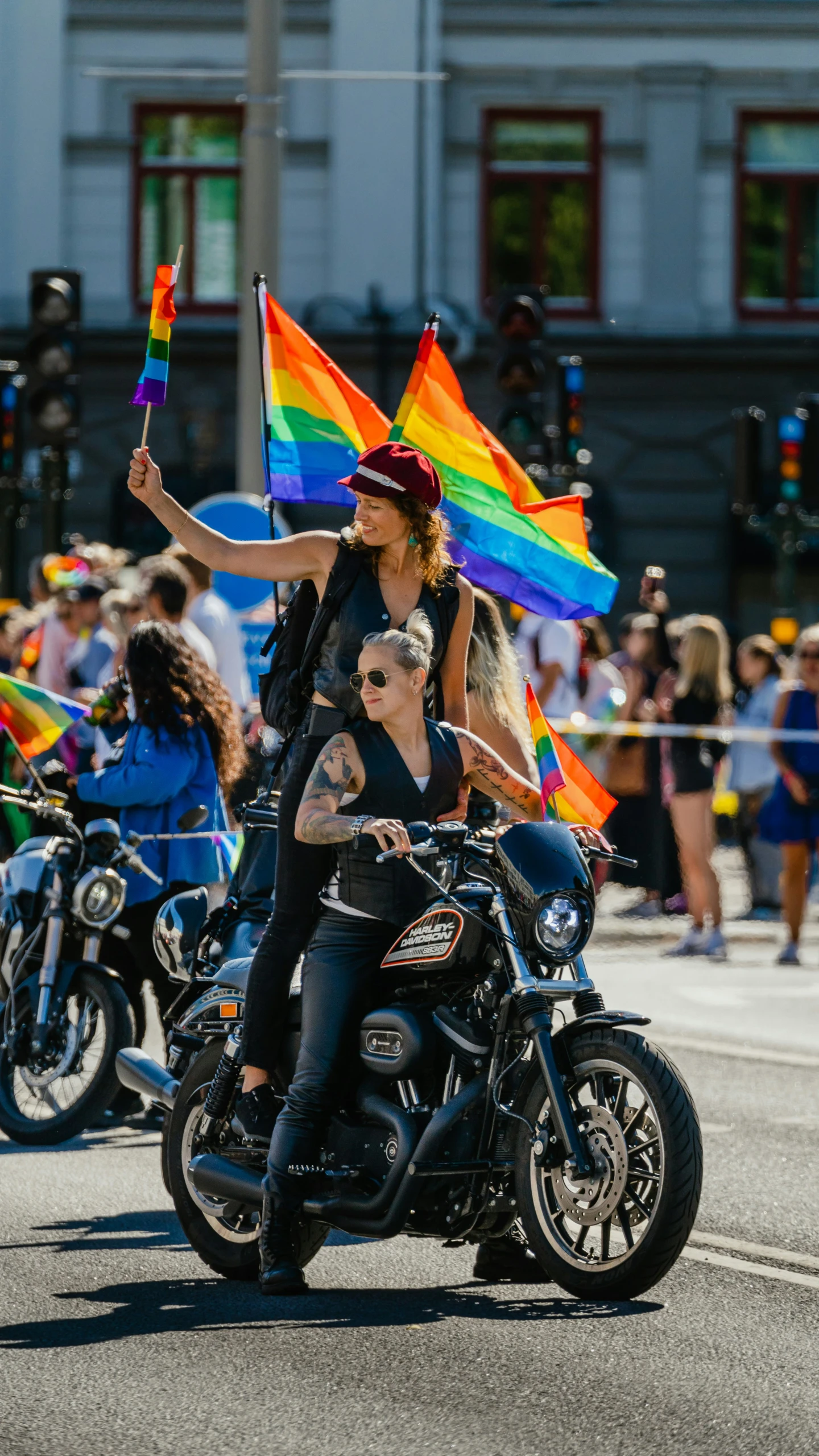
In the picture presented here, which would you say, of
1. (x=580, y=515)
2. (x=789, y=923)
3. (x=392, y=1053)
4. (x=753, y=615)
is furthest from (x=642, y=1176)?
(x=753, y=615)

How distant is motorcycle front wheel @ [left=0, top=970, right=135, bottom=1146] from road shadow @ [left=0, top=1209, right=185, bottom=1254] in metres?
0.83

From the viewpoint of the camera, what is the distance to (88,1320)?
548 centimetres

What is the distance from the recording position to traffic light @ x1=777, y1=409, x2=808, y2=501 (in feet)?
59.8

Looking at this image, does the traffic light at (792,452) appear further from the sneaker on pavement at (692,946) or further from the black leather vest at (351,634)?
the black leather vest at (351,634)

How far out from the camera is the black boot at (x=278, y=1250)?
5.63m

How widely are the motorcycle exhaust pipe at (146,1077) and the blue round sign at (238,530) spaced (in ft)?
14.6

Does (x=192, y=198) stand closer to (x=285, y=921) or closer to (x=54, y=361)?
(x=54, y=361)

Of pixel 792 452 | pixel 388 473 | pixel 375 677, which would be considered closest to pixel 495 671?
pixel 388 473

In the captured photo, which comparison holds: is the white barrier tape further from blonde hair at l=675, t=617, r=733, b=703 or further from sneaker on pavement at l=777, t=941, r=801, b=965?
sneaker on pavement at l=777, t=941, r=801, b=965

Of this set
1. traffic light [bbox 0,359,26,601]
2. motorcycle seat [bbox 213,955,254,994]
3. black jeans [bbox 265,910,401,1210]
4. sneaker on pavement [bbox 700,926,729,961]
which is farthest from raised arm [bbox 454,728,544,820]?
traffic light [bbox 0,359,26,601]

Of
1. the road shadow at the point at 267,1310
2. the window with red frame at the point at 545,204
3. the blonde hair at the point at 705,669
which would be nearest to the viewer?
the road shadow at the point at 267,1310

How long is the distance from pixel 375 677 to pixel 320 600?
19.6 inches

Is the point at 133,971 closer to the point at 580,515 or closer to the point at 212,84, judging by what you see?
the point at 580,515

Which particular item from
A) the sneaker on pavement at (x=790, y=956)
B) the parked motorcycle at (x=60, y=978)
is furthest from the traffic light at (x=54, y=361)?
the parked motorcycle at (x=60, y=978)
